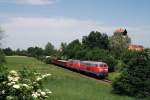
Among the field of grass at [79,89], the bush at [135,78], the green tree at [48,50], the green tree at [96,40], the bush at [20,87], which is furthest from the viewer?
the green tree at [48,50]

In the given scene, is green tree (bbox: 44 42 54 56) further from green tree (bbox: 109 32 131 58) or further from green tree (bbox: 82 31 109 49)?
green tree (bbox: 109 32 131 58)

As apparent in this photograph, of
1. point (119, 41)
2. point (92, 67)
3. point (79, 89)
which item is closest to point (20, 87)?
point (79, 89)

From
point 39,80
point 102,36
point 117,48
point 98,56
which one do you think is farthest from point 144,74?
point 102,36

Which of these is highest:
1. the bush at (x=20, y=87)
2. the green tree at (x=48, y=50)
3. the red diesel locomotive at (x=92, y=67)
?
the green tree at (x=48, y=50)

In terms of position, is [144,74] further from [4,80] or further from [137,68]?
[4,80]

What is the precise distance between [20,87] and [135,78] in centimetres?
2707

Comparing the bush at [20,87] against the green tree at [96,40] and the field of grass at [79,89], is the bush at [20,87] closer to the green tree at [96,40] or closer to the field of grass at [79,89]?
the field of grass at [79,89]

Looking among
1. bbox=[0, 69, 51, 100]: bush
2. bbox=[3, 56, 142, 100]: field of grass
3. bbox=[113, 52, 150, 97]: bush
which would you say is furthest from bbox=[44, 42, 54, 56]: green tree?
bbox=[0, 69, 51, 100]: bush

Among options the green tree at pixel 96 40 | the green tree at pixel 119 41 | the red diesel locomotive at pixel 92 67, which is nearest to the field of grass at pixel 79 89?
the red diesel locomotive at pixel 92 67

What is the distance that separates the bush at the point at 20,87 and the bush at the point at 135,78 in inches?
973

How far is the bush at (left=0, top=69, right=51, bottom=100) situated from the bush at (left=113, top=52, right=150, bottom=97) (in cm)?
2472

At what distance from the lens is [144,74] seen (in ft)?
125

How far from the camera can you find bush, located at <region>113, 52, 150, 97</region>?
3703cm

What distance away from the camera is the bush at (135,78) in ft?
121
